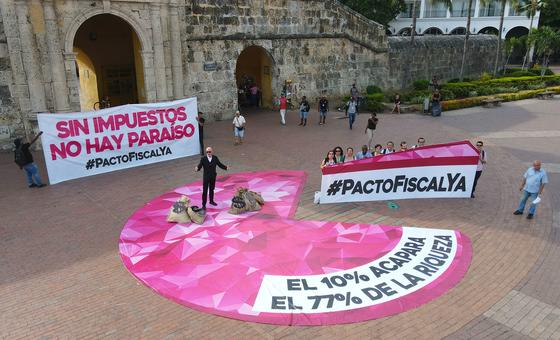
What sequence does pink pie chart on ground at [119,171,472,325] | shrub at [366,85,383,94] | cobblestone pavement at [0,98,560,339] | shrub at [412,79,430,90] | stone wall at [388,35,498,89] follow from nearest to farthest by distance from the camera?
cobblestone pavement at [0,98,560,339]
pink pie chart on ground at [119,171,472,325]
shrub at [366,85,383,94]
stone wall at [388,35,498,89]
shrub at [412,79,430,90]

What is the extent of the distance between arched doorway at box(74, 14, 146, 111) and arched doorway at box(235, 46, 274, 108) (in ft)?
21.1

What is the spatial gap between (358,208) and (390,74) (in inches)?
791

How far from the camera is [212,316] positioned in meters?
6.96

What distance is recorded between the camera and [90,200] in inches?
465

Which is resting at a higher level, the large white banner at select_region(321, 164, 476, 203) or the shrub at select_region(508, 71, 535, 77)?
the shrub at select_region(508, 71, 535, 77)

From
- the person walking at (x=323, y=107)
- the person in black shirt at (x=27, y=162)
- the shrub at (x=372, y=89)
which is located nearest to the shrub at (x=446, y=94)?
the shrub at (x=372, y=89)

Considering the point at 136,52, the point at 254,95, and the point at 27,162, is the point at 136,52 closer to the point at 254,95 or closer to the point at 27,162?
the point at 254,95

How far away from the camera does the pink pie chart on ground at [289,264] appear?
720 cm

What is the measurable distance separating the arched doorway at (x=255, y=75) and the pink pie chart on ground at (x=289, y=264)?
14.8 meters

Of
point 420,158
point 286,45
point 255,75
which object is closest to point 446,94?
point 286,45

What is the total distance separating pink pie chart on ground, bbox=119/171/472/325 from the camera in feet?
23.6

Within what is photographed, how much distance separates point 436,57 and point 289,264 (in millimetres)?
28708

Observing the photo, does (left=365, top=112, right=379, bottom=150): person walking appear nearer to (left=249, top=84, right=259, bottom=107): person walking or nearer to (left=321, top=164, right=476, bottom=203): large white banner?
(left=321, top=164, right=476, bottom=203): large white banner

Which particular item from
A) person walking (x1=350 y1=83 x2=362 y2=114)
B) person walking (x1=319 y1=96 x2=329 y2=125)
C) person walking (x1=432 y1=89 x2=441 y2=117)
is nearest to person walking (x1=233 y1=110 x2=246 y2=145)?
person walking (x1=319 y1=96 x2=329 y2=125)
